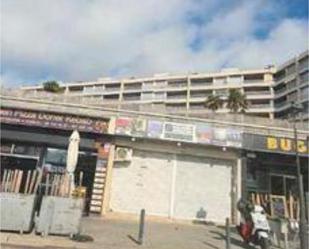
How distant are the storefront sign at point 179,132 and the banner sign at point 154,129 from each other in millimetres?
231

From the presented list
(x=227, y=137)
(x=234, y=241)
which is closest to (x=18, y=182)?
(x=234, y=241)

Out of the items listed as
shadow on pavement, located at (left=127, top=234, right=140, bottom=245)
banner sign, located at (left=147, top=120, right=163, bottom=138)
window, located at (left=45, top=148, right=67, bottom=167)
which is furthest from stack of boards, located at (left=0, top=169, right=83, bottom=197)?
banner sign, located at (left=147, top=120, right=163, bottom=138)

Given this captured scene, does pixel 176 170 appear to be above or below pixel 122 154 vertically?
below

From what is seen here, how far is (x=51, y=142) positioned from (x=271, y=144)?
10075mm

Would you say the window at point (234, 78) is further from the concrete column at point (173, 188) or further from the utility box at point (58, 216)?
the utility box at point (58, 216)

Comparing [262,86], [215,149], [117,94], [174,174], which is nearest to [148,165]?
[174,174]

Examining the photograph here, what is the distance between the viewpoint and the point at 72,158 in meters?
16.8

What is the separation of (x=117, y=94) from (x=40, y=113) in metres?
58.6

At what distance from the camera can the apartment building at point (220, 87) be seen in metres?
66.8

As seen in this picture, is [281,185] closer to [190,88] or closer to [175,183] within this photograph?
[175,183]

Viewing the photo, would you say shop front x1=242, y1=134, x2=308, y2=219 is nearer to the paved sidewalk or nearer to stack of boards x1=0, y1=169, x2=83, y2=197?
the paved sidewalk

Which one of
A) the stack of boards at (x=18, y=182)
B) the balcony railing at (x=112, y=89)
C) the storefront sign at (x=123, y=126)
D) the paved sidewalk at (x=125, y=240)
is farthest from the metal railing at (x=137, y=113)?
the balcony railing at (x=112, y=89)

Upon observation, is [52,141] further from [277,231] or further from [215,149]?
[277,231]

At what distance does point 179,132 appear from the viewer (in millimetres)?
22500
